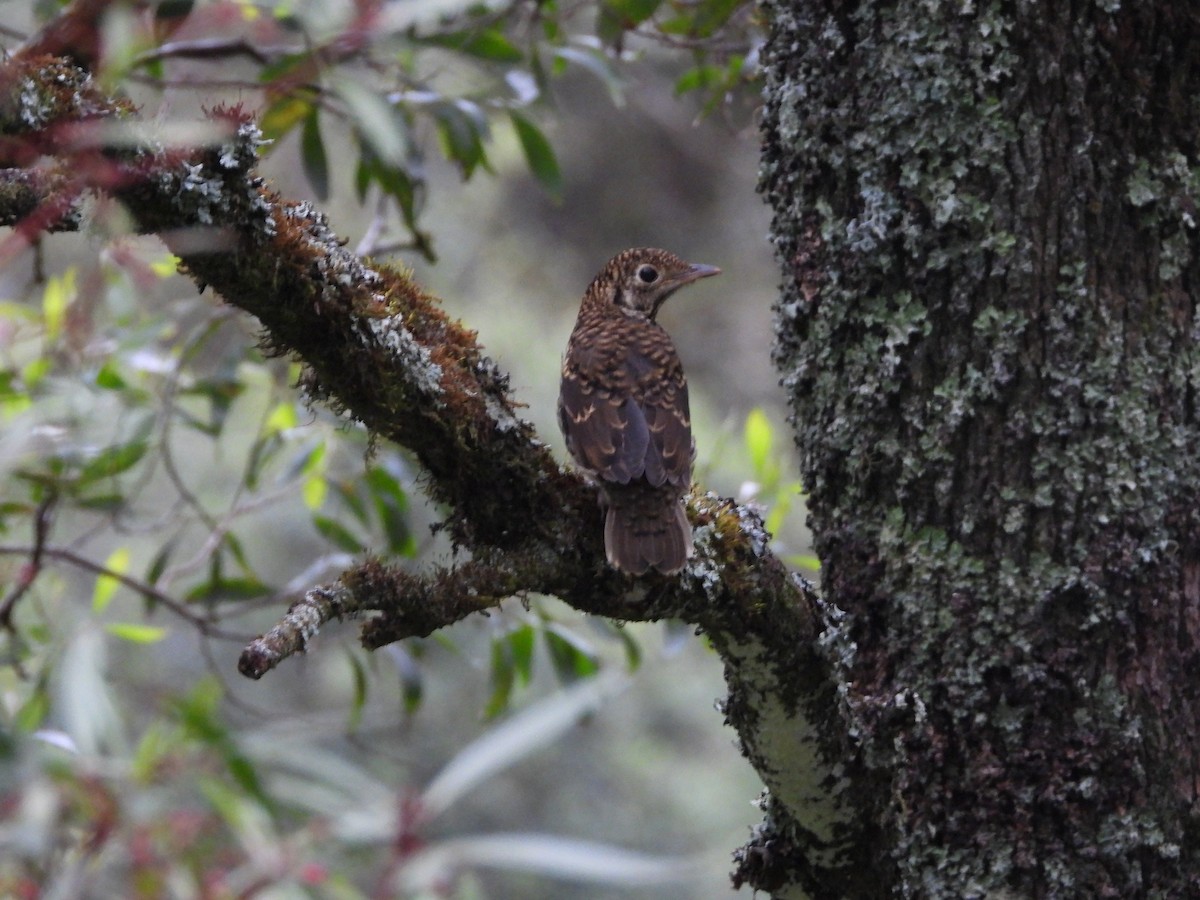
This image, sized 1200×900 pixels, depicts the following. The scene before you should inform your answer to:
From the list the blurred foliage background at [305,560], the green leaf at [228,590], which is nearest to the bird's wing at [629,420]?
the blurred foliage background at [305,560]

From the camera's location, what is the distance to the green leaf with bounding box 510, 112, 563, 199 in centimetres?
436

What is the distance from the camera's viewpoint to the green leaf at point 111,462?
13.4 ft

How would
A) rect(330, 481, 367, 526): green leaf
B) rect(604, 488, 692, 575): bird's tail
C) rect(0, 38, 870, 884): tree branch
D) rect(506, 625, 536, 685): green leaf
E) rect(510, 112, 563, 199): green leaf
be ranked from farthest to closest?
1. rect(330, 481, 367, 526): green leaf
2. rect(510, 112, 563, 199): green leaf
3. rect(506, 625, 536, 685): green leaf
4. rect(604, 488, 692, 575): bird's tail
5. rect(0, 38, 870, 884): tree branch

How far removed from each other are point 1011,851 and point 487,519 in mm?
1233

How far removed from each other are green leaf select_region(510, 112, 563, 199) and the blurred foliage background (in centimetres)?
2

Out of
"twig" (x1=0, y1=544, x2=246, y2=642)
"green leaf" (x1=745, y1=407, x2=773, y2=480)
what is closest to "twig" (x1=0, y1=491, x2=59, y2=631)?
"twig" (x1=0, y1=544, x2=246, y2=642)

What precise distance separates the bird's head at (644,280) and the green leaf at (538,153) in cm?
32

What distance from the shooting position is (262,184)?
2107 mm

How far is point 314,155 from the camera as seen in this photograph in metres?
4.19

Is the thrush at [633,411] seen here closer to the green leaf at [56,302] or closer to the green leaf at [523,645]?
the green leaf at [523,645]

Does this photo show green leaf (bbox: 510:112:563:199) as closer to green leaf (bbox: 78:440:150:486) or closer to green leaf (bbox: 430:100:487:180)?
green leaf (bbox: 430:100:487:180)

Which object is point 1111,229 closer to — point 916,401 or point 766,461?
point 916,401

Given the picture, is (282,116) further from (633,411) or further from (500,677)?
(500,677)

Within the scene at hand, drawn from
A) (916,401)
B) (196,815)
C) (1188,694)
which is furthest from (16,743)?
(1188,694)
